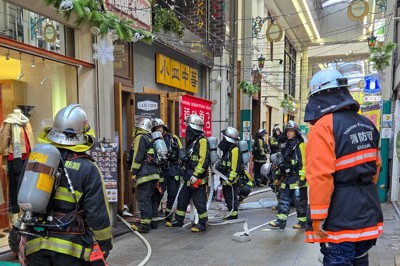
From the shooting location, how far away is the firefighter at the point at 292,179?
5.89m

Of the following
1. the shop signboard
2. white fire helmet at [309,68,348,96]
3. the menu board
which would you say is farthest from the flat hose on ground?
white fire helmet at [309,68,348,96]

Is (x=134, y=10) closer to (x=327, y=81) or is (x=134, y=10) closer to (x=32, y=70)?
(x=32, y=70)

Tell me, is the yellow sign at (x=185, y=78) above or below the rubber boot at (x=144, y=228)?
above

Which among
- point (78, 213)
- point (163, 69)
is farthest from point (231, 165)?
point (78, 213)

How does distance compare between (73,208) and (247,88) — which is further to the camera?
(247,88)

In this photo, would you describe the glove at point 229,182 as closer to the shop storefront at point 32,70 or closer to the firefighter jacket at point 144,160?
the firefighter jacket at point 144,160

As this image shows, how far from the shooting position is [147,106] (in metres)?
6.85

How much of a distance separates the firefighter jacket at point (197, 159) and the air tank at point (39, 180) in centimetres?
356

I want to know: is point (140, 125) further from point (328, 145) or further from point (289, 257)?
point (328, 145)

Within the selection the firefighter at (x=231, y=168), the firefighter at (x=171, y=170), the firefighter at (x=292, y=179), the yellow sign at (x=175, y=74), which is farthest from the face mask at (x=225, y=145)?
the yellow sign at (x=175, y=74)

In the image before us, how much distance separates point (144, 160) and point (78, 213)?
3298 mm

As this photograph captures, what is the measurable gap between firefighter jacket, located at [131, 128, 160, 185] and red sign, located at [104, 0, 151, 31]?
6.68ft

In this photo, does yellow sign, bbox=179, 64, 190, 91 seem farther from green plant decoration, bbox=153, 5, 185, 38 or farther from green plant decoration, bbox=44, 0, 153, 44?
green plant decoration, bbox=44, 0, 153, 44

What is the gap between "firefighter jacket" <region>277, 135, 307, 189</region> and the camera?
5887 mm
